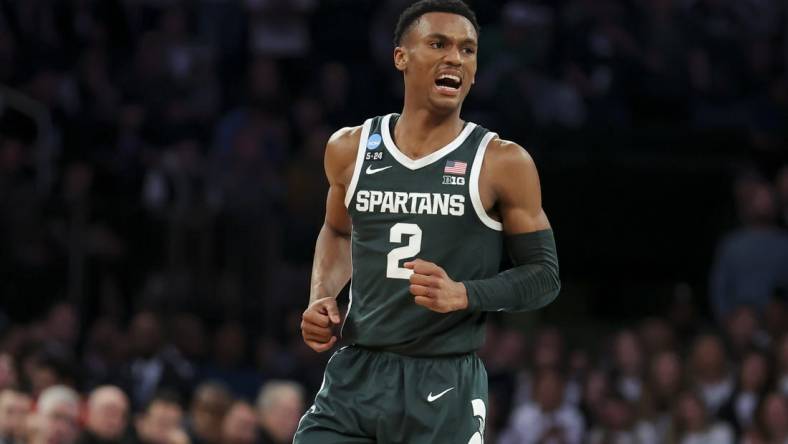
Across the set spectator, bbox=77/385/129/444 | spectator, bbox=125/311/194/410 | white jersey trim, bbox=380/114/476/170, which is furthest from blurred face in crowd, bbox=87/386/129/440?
white jersey trim, bbox=380/114/476/170

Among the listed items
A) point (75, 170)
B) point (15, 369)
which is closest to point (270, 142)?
point (75, 170)

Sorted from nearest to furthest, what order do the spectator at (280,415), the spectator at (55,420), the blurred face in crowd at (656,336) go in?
the spectator at (55,420) → the spectator at (280,415) → the blurred face in crowd at (656,336)

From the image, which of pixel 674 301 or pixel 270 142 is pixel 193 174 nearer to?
pixel 270 142

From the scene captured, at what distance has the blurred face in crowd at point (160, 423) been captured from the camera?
1051 centimetres

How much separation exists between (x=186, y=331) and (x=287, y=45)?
11.9 feet

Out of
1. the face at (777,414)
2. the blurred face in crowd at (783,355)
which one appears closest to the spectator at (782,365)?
the blurred face in crowd at (783,355)

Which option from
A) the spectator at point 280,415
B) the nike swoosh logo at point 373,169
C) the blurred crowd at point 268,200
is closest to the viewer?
the nike swoosh logo at point 373,169

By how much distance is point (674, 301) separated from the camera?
525 inches

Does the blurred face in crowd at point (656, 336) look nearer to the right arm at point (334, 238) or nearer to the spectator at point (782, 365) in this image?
the spectator at point (782, 365)

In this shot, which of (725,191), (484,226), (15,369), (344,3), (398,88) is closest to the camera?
(484,226)

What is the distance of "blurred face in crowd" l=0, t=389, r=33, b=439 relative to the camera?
10719 mm

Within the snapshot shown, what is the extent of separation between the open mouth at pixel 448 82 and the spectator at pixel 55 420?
5.48m

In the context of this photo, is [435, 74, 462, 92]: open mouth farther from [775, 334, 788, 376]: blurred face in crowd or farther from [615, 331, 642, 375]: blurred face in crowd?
[615, 331, 642, 375]: blurred face in crowd

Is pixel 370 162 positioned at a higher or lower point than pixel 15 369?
higher
